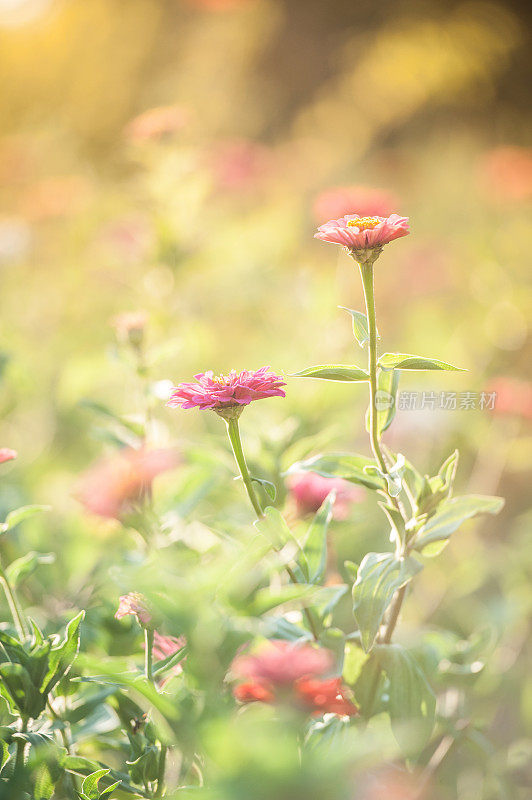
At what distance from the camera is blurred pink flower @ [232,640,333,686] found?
28cm

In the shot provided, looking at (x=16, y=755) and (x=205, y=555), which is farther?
(x=205, y=555)

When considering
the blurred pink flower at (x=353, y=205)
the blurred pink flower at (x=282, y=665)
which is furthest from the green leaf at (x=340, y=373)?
the blurred pink flower at (x=353, y=205)

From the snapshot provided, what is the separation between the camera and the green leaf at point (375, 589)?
311 millimetres

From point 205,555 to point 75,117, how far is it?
133cm

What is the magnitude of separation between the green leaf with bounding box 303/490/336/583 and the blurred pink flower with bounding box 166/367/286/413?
9 centimetres

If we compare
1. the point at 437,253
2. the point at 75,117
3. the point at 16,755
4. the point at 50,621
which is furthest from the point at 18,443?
the point at 75,117

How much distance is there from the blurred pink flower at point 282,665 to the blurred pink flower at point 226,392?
4.1 inches

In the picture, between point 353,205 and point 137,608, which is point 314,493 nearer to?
point 137,608

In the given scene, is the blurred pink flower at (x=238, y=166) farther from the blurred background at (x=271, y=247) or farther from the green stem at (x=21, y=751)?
the green stem at (x=21, y=751)

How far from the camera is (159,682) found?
384mm

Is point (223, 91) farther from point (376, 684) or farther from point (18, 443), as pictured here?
point (376, 684)

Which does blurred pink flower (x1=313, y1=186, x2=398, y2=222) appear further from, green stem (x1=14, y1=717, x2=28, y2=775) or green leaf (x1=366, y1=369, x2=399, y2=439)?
green stem (x1=14, y1=717, x2=28, y2=775)

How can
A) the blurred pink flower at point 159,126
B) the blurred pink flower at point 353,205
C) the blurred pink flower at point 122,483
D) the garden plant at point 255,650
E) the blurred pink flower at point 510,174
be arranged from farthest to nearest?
the blurred pink flower at point 510,174 < the blurred pink flower at point 159,126 < the blurred pink flower at point 353,205 < the blurred pink flower at point 122,483 < the garden plant at point 255,650

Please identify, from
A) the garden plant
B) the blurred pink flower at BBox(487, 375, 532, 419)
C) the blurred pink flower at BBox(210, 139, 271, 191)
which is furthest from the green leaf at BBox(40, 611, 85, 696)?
the blurred pink flower at BBox(210, 139, 271, 191)
